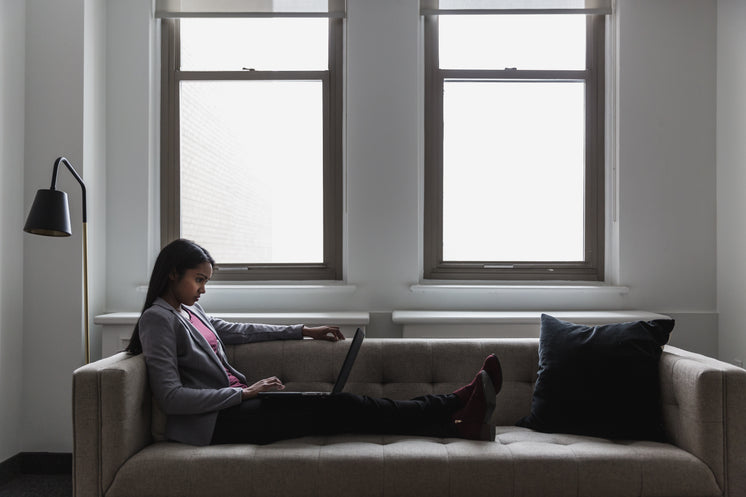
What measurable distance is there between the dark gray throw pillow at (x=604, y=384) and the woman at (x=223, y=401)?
0.83ft

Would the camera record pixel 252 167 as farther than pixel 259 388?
Yes

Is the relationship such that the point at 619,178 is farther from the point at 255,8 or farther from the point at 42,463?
the point at 42,463

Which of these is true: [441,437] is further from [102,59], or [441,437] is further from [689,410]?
[102,59]

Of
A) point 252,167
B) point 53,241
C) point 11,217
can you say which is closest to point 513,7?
point 252,167

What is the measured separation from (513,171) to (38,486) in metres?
3.06

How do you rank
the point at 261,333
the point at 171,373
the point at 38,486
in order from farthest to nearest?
the point at 38,486 → the point at 261,333 → the point at 171,373

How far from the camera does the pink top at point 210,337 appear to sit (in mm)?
2326

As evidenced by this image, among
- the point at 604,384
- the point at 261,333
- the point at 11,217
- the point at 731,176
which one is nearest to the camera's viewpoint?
the point at 604,384

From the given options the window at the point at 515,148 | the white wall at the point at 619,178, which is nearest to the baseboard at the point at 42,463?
the white wall at the point at 619,178

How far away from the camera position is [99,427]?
1.91m

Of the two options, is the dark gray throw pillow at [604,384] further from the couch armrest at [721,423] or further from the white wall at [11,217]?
the white wall at [11,217]

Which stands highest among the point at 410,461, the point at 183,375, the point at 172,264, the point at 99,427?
the point at 172,264

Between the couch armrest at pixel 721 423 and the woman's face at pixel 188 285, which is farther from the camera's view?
the woman's face at pixel 188 285

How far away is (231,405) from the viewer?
2076mm
